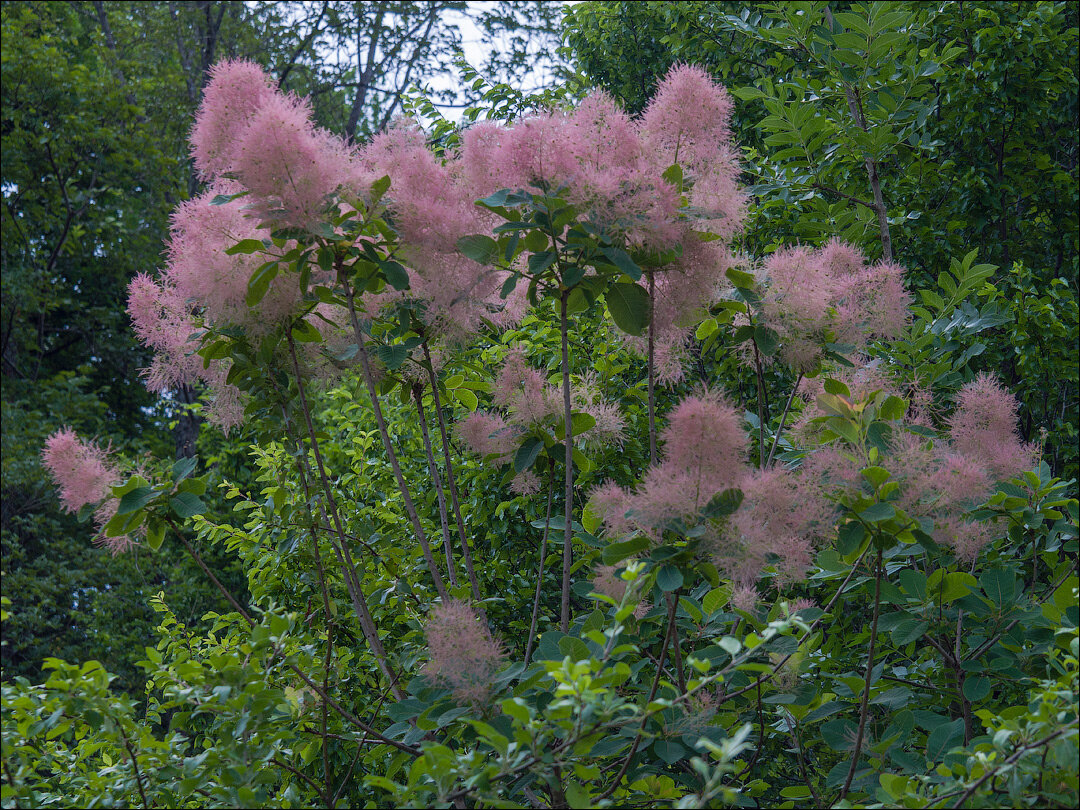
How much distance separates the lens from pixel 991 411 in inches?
110

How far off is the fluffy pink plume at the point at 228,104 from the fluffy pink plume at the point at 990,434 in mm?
2245

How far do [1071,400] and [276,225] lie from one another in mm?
5533

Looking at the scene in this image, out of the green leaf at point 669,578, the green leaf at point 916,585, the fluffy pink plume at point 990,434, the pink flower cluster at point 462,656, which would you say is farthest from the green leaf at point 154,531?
the fluffy pink plume at point 990,434

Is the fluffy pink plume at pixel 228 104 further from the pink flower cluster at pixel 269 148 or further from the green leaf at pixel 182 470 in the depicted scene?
the green leaf at pixel 182 470

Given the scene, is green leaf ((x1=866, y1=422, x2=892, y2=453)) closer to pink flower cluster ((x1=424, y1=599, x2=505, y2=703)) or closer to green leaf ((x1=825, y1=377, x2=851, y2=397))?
green leaf ((x1=825, y1=377, x2=851, y2=397))

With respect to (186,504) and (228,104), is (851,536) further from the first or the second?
(228,104)

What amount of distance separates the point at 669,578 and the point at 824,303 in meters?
1.11

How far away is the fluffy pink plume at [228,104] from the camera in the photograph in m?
2.42

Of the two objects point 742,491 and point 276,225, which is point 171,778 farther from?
point 742,491

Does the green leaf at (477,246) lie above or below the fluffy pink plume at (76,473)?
above

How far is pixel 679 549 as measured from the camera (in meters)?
2.04

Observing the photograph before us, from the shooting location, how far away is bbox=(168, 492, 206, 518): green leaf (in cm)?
235

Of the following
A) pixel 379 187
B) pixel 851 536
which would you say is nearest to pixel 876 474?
pixel 851 536

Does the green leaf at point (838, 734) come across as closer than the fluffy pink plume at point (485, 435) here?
Yes
